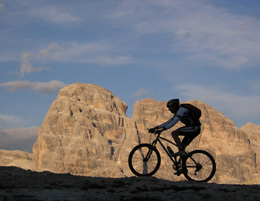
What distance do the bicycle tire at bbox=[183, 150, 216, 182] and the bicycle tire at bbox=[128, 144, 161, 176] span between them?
1500mm

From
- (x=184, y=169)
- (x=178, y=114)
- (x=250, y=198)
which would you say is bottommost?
(x=250, y=198)

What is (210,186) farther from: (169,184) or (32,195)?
(32,195)

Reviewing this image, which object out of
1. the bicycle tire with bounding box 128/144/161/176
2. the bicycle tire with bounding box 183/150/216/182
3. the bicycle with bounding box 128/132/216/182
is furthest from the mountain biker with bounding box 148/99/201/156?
the bicycle tire with bounding box 128/144/161/176

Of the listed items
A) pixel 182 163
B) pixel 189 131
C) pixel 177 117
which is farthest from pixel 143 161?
pixel 177 117

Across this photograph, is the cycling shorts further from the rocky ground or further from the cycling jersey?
the rocky ground

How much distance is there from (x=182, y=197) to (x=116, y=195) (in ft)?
7.85

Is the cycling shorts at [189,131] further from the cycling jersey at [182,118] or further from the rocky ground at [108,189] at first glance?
the rocky ground at [108,189]

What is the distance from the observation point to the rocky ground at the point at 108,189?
40.0ft

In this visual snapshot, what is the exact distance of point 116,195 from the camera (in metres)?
12.7

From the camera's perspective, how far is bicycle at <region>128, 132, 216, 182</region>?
16875 mm

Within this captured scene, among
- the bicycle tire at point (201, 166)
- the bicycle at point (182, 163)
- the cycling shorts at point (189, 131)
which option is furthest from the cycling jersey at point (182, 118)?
the bicycle tire at point (201, 166)

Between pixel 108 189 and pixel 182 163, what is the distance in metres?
4.52

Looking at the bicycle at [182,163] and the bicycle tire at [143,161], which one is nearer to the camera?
the bicycle at [182,163]

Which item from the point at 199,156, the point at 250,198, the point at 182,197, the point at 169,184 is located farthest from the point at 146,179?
the point at 250,198
